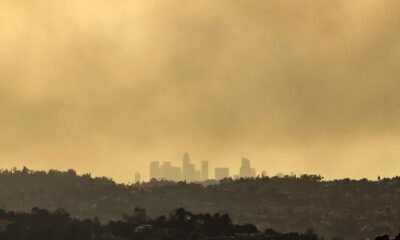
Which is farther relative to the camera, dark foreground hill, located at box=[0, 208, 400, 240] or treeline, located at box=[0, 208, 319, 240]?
treeline, located at box=[0, 208, 319, 240]

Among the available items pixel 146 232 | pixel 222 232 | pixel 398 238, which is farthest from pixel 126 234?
pixel 398 238

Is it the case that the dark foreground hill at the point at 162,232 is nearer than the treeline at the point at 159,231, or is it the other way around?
the dark foreground hill at the point at 162,232

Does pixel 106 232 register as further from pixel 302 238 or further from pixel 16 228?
pixel 302 238

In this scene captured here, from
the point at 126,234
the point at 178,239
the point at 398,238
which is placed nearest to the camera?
the point at 398,238

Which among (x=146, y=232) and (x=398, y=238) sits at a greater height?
(x=146, y=232)

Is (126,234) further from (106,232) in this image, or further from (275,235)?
(275,235)

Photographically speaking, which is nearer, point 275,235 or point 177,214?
point 275,235

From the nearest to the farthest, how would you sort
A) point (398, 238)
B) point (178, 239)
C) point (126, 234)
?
point (398, 238) < point (178, 239) < point (126, 234)

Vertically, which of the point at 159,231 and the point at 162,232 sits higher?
the point at 159,231

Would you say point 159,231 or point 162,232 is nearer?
point 162,232
